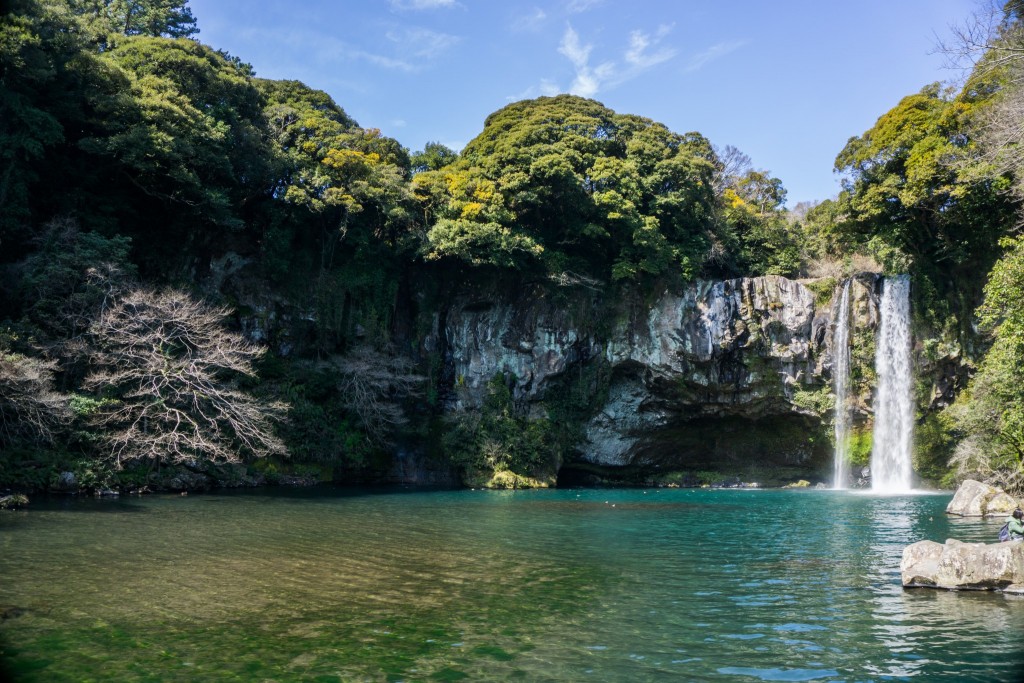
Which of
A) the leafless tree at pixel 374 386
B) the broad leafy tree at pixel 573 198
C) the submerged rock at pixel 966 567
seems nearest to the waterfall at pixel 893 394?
the broad leafy tree at pixel 573 198

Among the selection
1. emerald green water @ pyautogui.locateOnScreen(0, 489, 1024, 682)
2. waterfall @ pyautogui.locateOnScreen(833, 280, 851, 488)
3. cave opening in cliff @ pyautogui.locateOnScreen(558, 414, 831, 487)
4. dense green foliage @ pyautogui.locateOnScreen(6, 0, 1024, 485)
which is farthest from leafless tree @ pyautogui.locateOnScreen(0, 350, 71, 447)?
waterfall @ pyautogui.locateOnScreen(833, 280, 851, 488)

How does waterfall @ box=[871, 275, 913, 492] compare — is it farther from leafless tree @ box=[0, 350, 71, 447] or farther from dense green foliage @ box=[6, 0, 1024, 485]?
leafless tree @ box=[0, 350, 71, 447]

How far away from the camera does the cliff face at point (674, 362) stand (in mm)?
29875

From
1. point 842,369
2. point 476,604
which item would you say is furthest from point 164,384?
point 842,369

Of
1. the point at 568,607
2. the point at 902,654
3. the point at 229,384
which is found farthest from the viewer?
the point at 229,384

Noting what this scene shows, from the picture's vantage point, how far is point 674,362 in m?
30.3

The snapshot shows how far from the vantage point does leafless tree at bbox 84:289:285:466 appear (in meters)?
20.1

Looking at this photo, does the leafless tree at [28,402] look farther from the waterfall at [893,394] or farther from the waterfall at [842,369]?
the waterfall at [893,394]

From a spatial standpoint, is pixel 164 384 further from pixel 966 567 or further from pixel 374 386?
pixel 966 567

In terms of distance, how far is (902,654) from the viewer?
6512 mm

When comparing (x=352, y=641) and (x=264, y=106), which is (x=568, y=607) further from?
(x=264, y=106)

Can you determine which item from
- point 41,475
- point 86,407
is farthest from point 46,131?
point 41,475

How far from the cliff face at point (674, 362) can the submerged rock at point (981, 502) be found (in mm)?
11819

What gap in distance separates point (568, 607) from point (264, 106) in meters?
28.8
